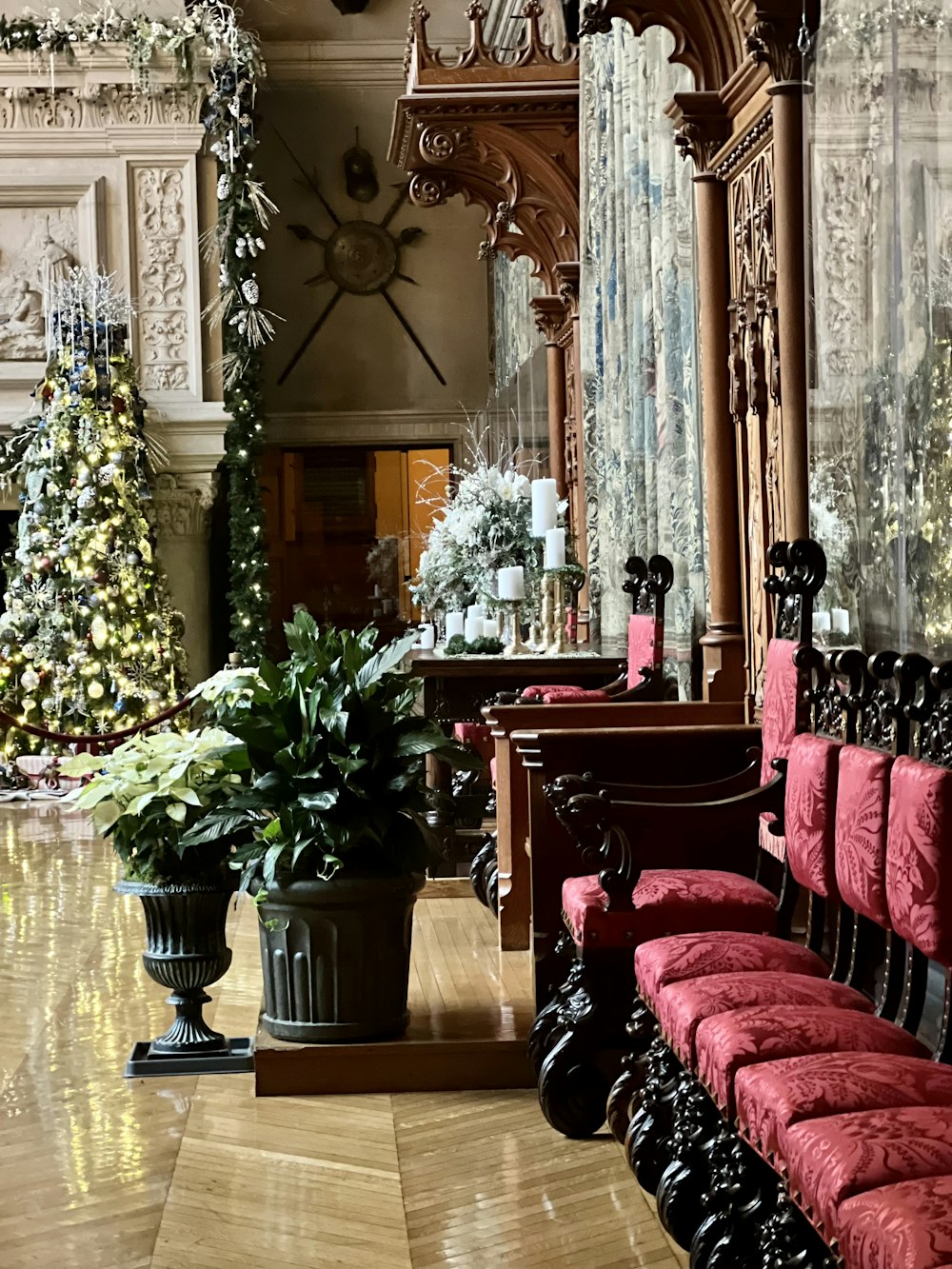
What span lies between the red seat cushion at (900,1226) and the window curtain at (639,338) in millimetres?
3987

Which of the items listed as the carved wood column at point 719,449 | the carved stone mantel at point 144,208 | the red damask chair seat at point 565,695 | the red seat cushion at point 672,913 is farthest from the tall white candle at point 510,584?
the carved stone mantel at point 144,208

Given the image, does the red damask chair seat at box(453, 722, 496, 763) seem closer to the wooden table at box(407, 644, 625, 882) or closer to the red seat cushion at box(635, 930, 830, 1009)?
the wooden table at box(407, 644, 625, 882)

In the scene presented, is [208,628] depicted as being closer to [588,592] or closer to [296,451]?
[296,451]

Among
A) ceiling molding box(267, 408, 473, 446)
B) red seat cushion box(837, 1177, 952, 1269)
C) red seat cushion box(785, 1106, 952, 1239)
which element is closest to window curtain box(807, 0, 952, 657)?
red seat cushion box(785, 1106, 952, 1239)

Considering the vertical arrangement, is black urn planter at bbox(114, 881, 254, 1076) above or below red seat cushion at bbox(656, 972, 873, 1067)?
below

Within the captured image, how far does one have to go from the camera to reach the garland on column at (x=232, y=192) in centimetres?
1241

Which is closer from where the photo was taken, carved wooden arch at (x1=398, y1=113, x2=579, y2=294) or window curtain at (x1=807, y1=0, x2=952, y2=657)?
window curtain at (x1=807, y1=0, x2=952, y2=657)

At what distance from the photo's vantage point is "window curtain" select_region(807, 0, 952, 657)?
10.8 ft

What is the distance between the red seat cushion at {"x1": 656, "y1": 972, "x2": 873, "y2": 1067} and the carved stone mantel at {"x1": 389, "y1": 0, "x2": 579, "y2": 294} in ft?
18.0

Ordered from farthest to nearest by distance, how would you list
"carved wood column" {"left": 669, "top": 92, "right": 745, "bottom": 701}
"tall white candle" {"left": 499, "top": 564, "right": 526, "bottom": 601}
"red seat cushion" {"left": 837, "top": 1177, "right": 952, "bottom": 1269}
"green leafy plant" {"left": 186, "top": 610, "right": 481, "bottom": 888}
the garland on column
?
the garland on column, "tall white candle" {"left": 499, "top": 564, "right": 526, "bottom": 601}, "carved wood column" {"left": 669, "top": 92, "right": 745, "bottom": 701}, "green leafy plant" {"left": 186, "top": 610, "right": 481, "bottom": 888}, "red seat cushion" {"left": 837, "top": 1177, "right": 952, "bottom": 1269}

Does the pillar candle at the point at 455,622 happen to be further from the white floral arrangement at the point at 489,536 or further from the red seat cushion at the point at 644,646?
the red seat cushion at the point at 644,646

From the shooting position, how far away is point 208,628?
42.5 ft

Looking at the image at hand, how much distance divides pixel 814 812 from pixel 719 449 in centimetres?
231

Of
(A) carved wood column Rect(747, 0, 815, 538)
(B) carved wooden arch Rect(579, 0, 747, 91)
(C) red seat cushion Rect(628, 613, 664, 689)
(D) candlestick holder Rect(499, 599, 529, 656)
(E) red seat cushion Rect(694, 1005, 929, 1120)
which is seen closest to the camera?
(E) red seat cushion Rect(694, 1005, 929, 1120)
